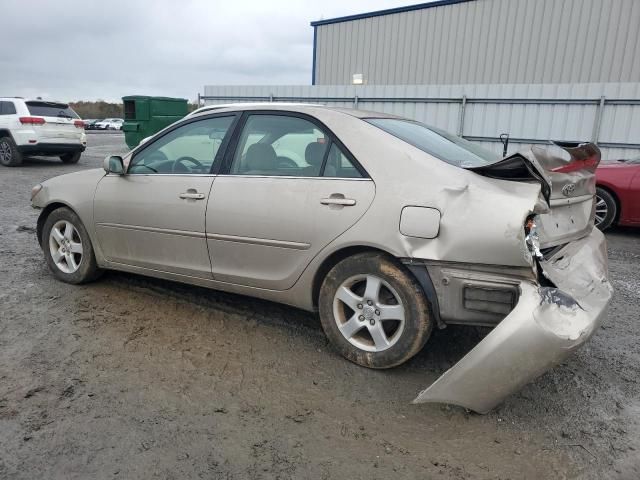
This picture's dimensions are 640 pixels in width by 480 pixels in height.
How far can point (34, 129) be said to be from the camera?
1311cm

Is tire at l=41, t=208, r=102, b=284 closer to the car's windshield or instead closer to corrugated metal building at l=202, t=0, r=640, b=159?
the car's windshield

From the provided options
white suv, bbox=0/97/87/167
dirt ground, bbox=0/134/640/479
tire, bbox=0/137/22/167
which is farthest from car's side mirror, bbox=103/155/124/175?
tire, bbox=0/137/22/167

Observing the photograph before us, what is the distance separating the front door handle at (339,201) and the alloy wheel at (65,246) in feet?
7.86

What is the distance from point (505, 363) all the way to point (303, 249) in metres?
1.33

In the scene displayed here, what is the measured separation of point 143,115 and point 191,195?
41.0 feet

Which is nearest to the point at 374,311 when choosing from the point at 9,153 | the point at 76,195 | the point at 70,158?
the point at 76,195

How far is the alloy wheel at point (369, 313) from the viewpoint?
2.94 metres

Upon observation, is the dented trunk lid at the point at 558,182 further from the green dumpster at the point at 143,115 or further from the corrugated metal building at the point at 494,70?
the green dumpster at the point at 143,115

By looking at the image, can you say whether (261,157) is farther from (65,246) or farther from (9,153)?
(9,153)

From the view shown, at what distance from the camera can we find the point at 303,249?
315cm

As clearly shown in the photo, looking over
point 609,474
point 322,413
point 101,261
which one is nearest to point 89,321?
point 101,261

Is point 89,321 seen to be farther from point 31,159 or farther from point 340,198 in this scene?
point 31,159

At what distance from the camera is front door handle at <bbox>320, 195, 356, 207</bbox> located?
2.97 m

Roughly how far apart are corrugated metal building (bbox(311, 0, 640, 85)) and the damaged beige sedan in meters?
13.2
